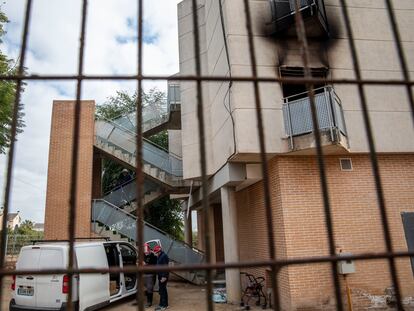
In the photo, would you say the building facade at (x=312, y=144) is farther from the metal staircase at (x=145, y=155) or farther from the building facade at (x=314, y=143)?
the metal staircase at (x=145, y=155)

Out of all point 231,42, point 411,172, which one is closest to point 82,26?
point 231,42

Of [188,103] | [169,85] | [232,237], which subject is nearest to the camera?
[232,237]

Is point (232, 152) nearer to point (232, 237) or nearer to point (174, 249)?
point (232, 237)

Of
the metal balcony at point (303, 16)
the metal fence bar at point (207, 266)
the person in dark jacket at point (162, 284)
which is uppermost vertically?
the metal balcony at point (303, 16)

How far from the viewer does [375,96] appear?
9664 millimetres

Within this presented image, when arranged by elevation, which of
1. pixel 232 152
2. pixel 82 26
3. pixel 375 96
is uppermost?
pixel 375 96

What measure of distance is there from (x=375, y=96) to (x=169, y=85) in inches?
349

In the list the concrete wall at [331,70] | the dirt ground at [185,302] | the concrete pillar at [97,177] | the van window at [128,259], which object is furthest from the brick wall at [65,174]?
the concrete wall at [331,70]

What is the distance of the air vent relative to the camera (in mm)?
9406

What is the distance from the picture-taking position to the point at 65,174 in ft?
49.8

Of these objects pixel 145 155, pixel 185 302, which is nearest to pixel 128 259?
pixel 185 302

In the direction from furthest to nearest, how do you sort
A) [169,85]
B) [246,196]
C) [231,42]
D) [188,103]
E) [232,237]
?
1. [169,85]
2. [188,103]
3. [246,196]
4. [232,237]
5. [231,42]

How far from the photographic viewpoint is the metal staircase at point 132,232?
539 inches

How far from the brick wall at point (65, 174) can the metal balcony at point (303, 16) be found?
10082 millimetres
